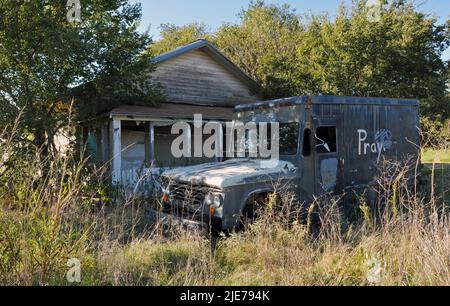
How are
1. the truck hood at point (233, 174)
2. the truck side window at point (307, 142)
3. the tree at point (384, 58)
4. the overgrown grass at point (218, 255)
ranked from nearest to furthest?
the overgrown grass at point (218, 255), the truck hood at point (233, 174), the truck side window at point (307, 142), the tree at point (384, 58)

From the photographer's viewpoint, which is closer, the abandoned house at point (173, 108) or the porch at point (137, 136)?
the porch at point (137, 136)

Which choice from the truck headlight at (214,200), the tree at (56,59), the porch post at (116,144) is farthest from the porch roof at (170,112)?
the truck headlight at (214,200)

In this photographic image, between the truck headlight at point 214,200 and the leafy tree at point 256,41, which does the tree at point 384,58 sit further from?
the truck headlight at point 214,200

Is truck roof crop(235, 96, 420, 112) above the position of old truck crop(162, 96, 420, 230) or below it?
above

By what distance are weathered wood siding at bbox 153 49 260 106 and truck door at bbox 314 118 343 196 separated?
8.72 meters

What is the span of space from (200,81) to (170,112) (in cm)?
394

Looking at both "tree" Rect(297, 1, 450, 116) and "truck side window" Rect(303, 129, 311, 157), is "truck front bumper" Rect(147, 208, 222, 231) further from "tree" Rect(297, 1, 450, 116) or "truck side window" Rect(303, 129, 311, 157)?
"tree" Rect(297, 1, 450, 116)

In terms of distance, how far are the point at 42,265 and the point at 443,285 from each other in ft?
12.9

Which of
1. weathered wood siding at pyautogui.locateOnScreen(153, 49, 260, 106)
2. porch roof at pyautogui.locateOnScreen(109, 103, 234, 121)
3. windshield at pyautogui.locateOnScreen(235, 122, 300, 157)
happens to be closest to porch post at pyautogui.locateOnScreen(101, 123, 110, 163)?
porch roof at pyautogui.locateOnScreen(109, 103, 234, 121)

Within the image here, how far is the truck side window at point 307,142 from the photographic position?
586cm

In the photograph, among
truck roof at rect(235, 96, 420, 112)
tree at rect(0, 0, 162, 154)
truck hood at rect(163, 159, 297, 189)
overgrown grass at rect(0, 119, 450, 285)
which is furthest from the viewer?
tree at rect(0, 0, 162, 154)

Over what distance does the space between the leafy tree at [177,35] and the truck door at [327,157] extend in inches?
1001

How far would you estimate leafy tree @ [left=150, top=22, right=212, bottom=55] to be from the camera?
3102 cm
